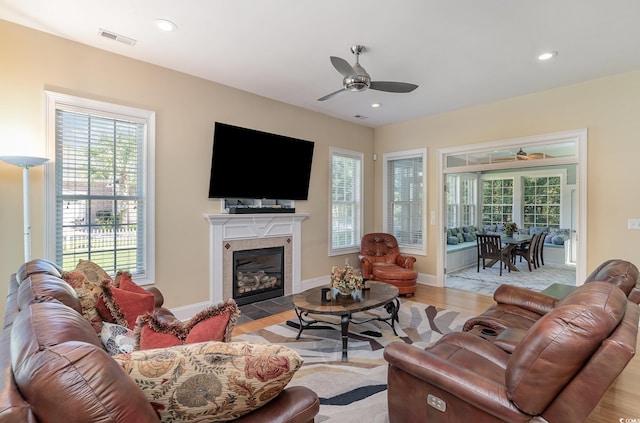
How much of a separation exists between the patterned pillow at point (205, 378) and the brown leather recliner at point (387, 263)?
4158 mm

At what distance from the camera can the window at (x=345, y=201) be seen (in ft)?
19.1

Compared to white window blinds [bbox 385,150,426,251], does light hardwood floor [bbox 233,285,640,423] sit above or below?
below

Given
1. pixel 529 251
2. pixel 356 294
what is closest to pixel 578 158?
pixel 529 251

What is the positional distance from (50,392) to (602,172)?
545cm

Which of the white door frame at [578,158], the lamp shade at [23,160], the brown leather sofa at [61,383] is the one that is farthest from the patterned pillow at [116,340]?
the white door frame at [578,158]

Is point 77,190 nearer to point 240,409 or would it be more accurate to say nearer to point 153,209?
point 153,209

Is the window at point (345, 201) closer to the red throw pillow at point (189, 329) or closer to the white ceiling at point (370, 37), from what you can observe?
the white ceiling at point (370, 37)

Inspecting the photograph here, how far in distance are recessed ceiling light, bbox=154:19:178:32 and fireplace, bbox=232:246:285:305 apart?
8.88 ft

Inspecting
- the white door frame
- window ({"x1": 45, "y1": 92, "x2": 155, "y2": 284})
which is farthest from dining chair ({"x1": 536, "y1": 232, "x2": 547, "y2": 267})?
window ({"x1": 45, "y1": 92, "x2": 155, "y2": 284})

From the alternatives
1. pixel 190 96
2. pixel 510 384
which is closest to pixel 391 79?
pixel 190 96

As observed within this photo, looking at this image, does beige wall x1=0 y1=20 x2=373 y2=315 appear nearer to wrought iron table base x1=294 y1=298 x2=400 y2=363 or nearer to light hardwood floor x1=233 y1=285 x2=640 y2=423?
light hardwood floor x1=233 y1=285 x2=640 y2=423

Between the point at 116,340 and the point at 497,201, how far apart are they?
9985mm

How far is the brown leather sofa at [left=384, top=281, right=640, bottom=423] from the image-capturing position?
4.02 ft

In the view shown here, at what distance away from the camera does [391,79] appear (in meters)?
3.99
